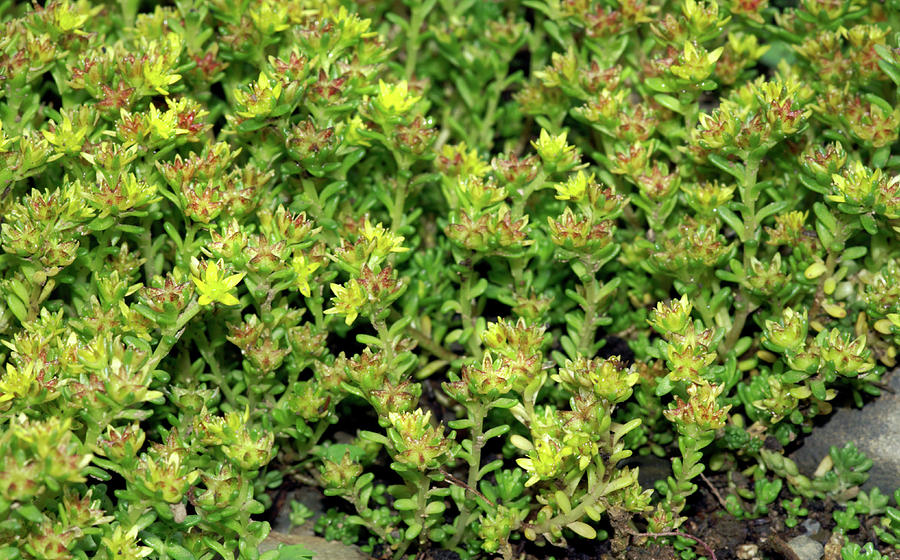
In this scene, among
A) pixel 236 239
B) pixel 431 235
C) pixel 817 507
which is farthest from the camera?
pixel 431 235

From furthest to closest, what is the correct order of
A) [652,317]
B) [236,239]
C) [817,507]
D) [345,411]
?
1. [345,411]
2. [817,507]
3. [652,317]
4. [236,239]

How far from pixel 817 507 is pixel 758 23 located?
2058 millimetres

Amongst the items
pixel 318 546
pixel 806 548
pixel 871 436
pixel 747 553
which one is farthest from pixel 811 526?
pixel 318 546

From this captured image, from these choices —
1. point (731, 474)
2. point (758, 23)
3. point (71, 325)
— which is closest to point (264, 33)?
point (71, 325)

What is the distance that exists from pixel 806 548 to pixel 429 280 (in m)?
1.86

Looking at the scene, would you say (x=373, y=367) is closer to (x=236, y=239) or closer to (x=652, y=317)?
(x=236, y=239)

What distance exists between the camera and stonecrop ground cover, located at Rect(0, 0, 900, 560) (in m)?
3.58

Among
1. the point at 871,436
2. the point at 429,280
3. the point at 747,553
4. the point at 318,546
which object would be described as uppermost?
the point at 429,280

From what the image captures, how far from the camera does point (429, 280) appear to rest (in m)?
4.44

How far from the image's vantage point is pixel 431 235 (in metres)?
4.82

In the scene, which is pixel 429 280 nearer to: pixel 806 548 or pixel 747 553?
pixel 747 553

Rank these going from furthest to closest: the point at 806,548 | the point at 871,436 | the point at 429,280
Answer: the point at 429,280, the point at 871,436, the point at 806,548

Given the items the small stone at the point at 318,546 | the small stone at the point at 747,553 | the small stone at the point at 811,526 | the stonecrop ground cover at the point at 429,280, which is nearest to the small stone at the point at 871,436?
the stonecrop ground cover at the point at 429,280

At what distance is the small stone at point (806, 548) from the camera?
13.2 ft
